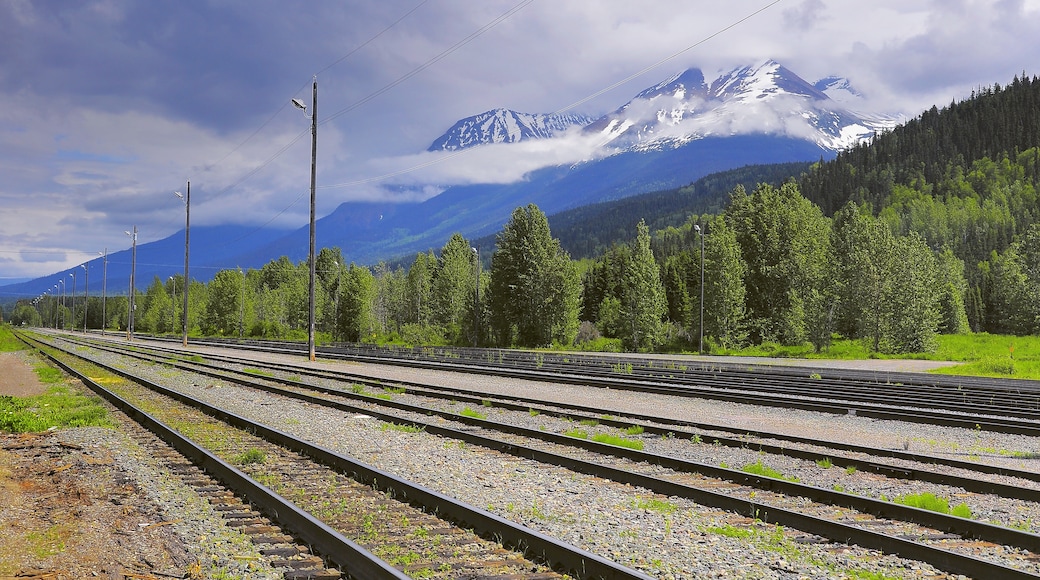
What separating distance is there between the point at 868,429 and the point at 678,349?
140 ft

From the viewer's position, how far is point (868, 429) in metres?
15.6

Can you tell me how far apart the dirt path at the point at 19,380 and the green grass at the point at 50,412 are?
2.69 m

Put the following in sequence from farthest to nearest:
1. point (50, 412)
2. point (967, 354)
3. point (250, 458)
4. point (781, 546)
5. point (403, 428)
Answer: point (967, 354), point (50, 412), point (403, 428), point (250, 458), point (781, 546)

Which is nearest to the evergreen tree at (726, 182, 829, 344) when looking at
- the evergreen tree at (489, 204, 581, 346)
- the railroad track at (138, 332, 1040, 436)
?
the evergreen tree at (489, 204, 581, 346)

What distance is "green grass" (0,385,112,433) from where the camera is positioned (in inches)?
609

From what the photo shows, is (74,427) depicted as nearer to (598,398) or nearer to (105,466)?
(105,466)

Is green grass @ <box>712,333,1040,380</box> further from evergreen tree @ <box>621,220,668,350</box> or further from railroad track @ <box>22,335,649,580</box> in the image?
railroad track @ <box>22,335,649,580</box>

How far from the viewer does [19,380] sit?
30.4 meters

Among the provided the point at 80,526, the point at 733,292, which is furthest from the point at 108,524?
the point at 733,292

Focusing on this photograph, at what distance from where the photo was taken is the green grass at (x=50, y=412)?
609 inches

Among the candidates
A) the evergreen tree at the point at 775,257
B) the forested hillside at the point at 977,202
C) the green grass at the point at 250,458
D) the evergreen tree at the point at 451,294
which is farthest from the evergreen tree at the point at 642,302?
the forested hillside at the point at 977,202

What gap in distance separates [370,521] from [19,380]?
98.1 feet

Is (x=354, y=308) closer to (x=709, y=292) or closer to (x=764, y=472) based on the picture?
(x=709, y=292)

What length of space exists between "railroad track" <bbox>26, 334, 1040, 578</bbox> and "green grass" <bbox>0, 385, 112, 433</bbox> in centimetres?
1006
